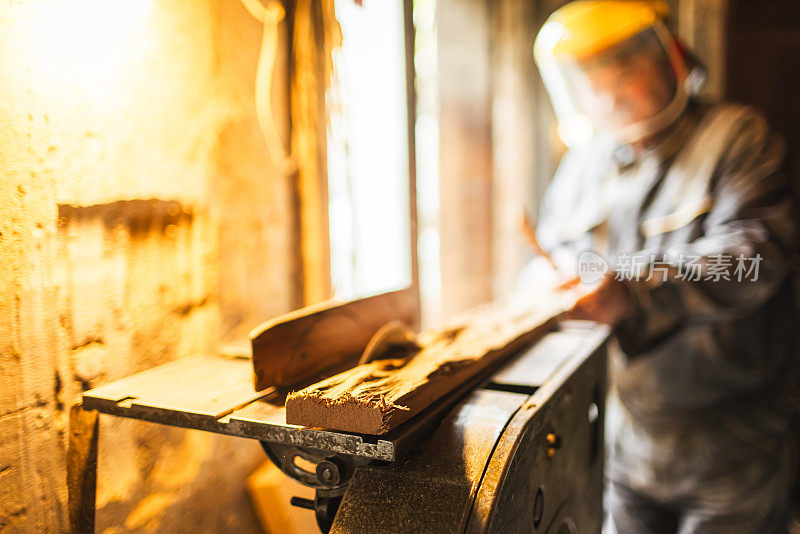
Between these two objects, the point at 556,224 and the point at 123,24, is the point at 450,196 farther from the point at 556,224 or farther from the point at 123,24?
the point at 123,24

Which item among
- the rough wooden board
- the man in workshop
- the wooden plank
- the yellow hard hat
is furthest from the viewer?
the yellow hard hat

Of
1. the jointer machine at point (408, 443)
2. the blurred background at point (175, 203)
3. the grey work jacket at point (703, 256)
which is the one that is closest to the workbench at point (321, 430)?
the jointer machine at point (408, 443)

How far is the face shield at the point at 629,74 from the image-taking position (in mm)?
2359

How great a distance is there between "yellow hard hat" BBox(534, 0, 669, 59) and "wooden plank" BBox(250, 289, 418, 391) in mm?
1422

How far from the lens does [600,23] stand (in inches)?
91.4

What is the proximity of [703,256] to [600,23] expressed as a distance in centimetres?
103

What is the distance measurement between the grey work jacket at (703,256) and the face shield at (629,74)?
0.36ft

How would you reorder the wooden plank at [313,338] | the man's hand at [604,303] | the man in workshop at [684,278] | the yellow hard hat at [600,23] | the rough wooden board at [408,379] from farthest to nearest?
the yellow hard hat at [600,23], the man in workshop at [684,278], the man's hand at [604,303], the wooden plank at [313,338], the rough wooden board at [408,379]

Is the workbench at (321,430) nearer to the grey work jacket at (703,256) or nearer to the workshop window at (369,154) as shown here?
the grey work jacket at (703,256)

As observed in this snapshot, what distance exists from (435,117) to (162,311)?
242 centimetres

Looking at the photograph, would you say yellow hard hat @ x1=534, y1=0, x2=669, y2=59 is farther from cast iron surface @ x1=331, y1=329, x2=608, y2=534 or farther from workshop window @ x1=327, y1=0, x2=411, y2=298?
cast iron surface @ x1=331, y1=329, x2=608, y2=534

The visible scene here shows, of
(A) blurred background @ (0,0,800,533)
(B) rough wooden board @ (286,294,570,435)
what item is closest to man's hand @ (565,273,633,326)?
(B) rough wooden board @ (286,294,570,435)

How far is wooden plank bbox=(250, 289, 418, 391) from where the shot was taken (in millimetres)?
1249

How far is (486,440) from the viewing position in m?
1.14
